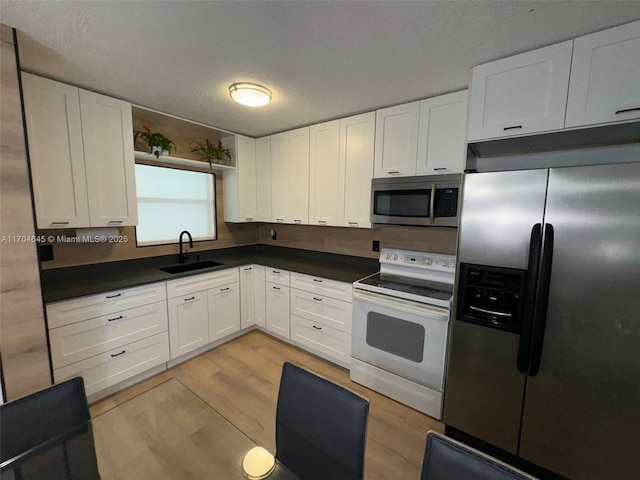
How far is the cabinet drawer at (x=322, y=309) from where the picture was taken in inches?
96.7

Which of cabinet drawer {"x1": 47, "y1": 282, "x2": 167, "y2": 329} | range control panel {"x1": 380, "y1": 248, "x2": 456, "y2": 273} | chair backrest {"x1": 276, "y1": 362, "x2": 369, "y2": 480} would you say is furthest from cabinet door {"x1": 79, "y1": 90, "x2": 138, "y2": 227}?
range control panel {"x1": 380, "y1": 248, "x2": 456, "y2": 273}

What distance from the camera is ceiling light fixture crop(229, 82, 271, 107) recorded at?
75.8 inches

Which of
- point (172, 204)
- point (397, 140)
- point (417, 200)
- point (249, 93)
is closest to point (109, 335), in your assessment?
point (172, 204)

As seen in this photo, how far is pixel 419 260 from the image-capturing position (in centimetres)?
228

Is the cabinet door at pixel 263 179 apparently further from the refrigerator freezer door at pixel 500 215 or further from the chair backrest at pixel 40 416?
the chair backrest at pixel 40 416

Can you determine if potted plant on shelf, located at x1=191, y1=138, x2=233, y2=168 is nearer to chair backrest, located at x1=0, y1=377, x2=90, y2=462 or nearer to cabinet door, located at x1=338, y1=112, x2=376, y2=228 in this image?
cabinet door, located at x1=338, y1=112, x2=376, y2=228

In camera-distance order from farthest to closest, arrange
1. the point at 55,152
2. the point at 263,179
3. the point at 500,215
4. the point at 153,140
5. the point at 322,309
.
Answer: the point at 263,179 → the point at 322,309 → the point at 153,140 → the point at 55,152 → the point at 500,215

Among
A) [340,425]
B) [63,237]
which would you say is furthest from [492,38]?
[63,237]

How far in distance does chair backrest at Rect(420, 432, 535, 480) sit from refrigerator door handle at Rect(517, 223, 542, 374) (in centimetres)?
103

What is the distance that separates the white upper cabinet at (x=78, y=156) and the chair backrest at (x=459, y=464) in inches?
103

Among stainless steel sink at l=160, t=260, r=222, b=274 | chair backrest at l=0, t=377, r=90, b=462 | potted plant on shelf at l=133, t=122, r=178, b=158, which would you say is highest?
potted plant on shelf at l=133, t=122, r=178, b=158

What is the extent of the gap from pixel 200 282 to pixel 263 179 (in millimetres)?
1470

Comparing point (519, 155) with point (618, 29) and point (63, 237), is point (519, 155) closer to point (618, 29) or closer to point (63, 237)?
point (618, 29)

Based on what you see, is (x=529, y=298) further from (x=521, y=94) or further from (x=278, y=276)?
(x=278, y=276)
